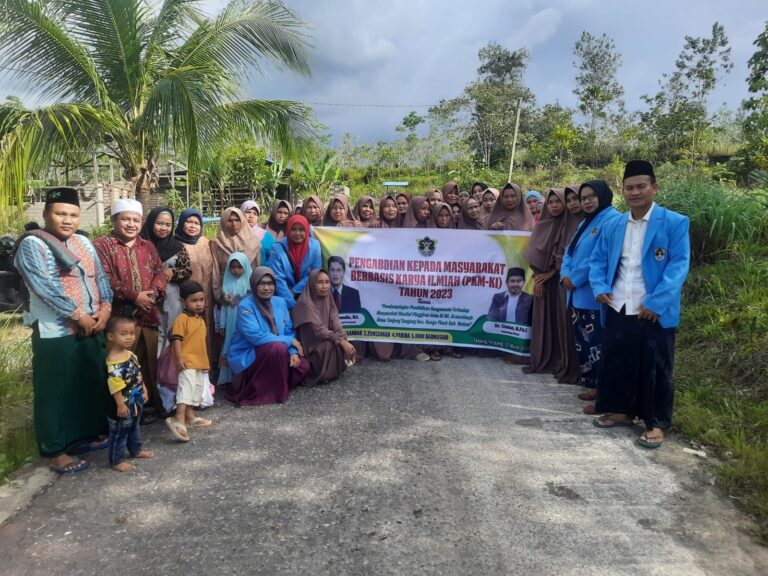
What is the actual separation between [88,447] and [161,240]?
5.27 feet

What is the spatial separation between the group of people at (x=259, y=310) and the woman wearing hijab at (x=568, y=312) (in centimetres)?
1

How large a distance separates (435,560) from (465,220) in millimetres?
4044

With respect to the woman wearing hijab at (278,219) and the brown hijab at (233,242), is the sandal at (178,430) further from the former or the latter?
the woman wearing hijab at (278,219)

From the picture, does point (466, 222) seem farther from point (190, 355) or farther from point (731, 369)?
point (190, 355)

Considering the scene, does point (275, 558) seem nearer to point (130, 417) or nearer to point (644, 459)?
point (130, 417)

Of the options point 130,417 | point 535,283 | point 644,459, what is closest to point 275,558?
point 130,417

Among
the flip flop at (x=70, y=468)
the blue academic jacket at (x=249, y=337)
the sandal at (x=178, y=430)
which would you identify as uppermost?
the blue academic jacket at (x=249, y=337)

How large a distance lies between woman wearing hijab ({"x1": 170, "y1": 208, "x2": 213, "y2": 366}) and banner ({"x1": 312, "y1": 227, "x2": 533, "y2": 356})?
3.89ft

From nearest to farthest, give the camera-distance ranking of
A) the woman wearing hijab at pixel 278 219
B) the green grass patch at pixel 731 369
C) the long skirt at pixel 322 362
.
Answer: the green grass patch at pixel 731 369
the long skirt at pixel 322 362
the woman wearing hijab at pixel 278 219

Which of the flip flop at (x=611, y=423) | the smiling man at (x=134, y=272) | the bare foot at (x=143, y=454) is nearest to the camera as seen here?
the bare foot at (x=143, y=454)

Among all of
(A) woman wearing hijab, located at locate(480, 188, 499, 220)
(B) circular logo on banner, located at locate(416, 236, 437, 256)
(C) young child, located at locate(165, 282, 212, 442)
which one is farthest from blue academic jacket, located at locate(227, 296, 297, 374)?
(A) woman wearing hijab, located at locate(480, 188, 499, 220)

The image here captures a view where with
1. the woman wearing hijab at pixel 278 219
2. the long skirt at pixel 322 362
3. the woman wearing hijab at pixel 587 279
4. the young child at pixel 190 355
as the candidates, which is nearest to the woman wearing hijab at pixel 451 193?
the woman wearing hijab at pixel 278 219

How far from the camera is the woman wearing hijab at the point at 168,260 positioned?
405 centimetres

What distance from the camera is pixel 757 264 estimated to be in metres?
5.32
